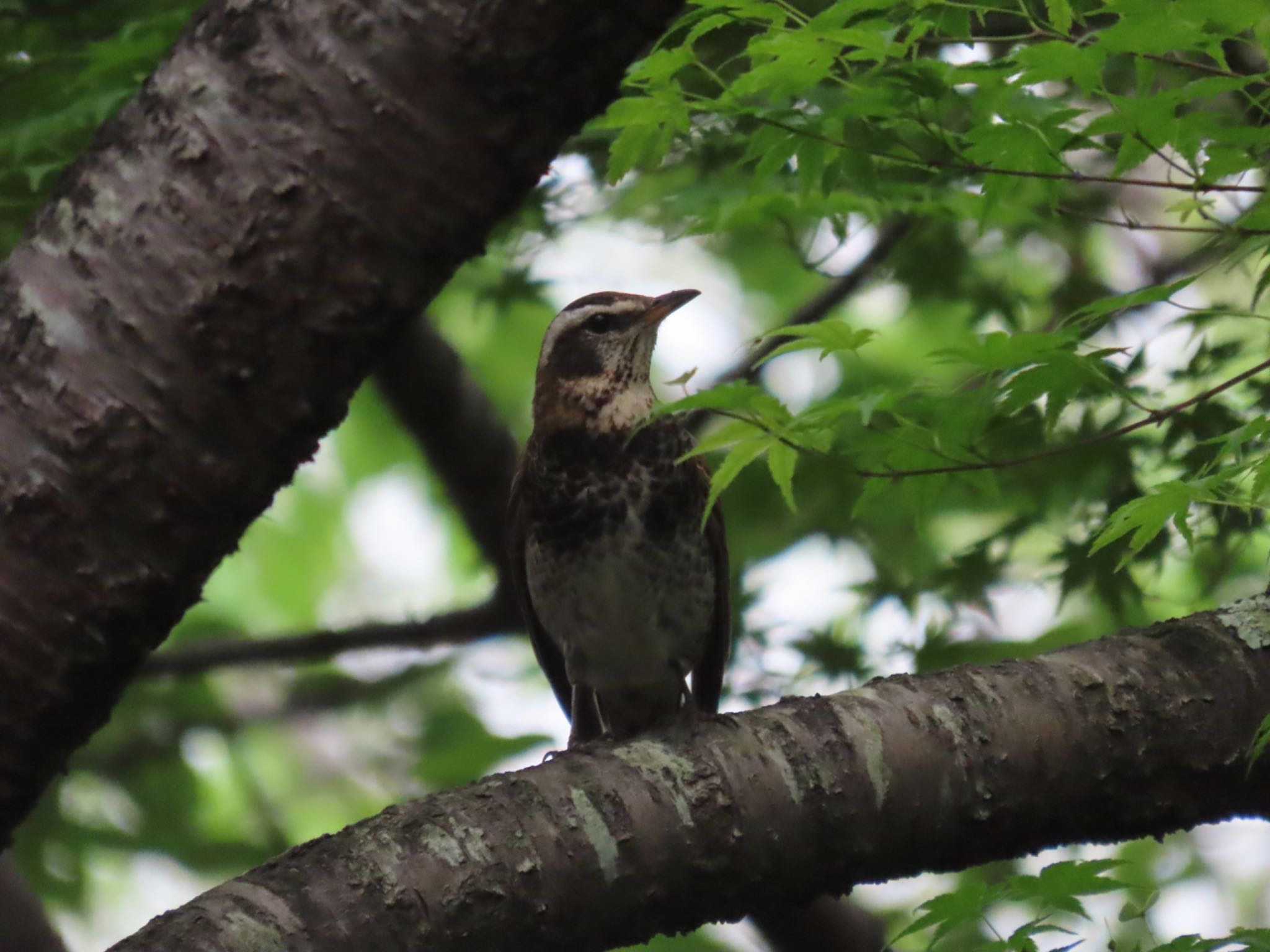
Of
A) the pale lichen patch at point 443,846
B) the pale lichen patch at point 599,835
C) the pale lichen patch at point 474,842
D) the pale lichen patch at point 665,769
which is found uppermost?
the pale lichen patch at point 443,846

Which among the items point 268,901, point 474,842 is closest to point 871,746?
point 474,842

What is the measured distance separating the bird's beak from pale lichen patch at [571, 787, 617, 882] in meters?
2.64

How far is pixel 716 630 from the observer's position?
5570 mm

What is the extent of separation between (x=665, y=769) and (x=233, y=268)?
1506 mm

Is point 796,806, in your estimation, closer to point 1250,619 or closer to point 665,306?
point 1250,619

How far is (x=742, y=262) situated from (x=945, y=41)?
6.25 m

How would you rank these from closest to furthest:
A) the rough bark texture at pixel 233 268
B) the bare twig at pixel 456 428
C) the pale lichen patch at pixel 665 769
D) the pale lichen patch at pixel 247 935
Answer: the rough bark texture at pixel 233 268
the pale lichen patch at pixel 247 935
the pale lichen patch at pixel 665 769
the bare twig at pixel 456 428

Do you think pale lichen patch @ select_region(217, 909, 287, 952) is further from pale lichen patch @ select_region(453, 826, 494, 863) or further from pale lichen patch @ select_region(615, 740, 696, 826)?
pale lichen patch @ select_region(615, 740, 696, 826)

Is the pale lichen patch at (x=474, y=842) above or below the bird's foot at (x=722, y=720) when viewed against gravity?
above

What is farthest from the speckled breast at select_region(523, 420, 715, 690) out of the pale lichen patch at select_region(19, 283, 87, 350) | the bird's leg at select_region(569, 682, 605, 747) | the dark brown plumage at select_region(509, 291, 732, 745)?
the pale lichen patch at select_region(19, 283, 87, 350)

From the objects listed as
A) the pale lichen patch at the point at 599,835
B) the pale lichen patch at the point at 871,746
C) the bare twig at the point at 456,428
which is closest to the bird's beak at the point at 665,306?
the bare twig at the point at 456,428

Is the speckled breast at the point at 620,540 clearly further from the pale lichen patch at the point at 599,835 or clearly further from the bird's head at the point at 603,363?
the pale lichen patch at the point at 599,835

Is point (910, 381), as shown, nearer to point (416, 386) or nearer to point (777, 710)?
point (777, 710)

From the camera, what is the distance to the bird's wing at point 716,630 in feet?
17.5
